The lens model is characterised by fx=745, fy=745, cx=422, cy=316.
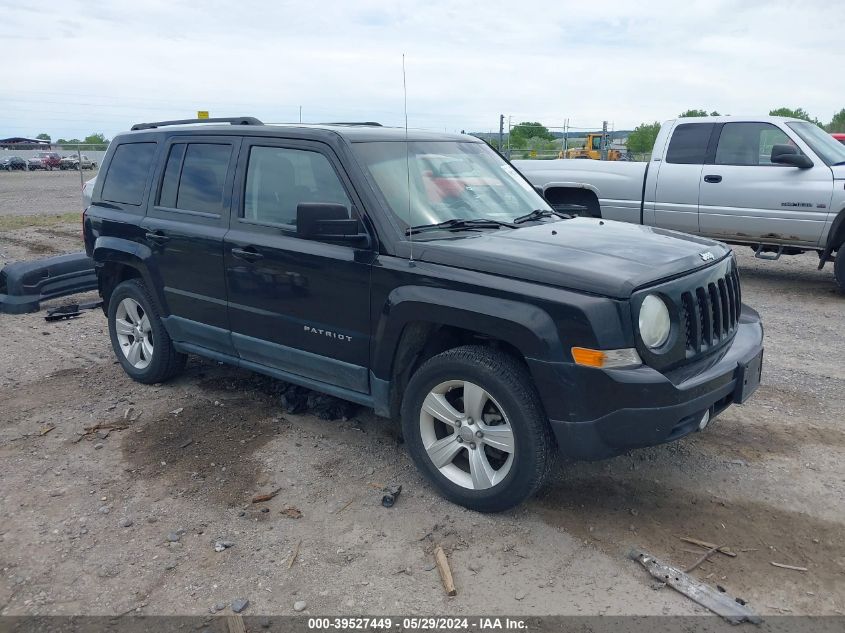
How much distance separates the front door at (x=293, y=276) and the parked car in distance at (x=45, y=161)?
5014 centimetres

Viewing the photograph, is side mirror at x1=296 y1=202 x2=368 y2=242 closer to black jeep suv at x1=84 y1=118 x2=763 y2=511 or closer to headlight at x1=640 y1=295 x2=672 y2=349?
black jeep suv at x1=84 y1=118 x2=763 y2=511

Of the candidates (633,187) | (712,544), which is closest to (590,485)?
(712,544)

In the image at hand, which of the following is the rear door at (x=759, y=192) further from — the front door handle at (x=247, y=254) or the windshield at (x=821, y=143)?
the front door handle at (x=247, y=254)

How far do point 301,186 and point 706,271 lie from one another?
2.34 m

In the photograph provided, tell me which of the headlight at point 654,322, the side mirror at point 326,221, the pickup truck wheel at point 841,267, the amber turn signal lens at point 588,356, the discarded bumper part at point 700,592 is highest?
the side mirror at point 326,221

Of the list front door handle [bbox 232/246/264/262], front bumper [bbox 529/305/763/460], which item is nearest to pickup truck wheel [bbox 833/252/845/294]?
front bumper [bbox 529/305/763/460]

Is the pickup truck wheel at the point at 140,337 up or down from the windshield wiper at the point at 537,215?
down

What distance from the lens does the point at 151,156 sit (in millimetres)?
5504

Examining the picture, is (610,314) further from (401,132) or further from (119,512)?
(119,512)

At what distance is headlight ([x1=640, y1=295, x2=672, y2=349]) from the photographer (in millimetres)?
3379

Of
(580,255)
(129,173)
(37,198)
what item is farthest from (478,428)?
(37,198)

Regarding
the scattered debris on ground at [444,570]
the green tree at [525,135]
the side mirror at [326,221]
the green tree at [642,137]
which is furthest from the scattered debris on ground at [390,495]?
the green tree at [642,137]

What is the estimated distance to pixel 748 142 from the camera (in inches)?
369

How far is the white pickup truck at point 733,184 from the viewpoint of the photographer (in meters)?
8.81
